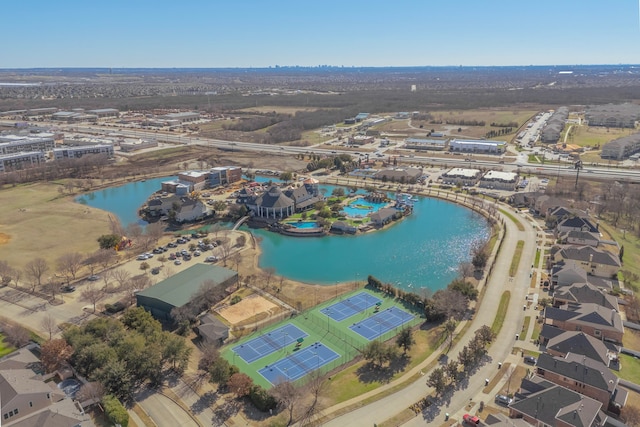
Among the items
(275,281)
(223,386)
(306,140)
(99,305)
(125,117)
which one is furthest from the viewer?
(125,117)

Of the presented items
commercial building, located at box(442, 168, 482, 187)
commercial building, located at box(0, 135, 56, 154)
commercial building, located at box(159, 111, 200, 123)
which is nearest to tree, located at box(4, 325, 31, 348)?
→ commercial building, located at box(442, 168, 482, 187)

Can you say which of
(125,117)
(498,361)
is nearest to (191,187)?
(498,361)

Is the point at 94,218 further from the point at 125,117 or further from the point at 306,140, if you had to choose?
the point at 125,117

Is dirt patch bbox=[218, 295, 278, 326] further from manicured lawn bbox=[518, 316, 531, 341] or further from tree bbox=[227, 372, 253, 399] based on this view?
manicured lawn bbox=[518, 316, 531, 341]

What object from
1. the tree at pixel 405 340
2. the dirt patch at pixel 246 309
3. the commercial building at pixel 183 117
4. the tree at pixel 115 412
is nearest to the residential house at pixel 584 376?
the tree at pixel 405 340

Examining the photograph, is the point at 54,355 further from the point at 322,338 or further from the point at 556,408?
the point at 556,408

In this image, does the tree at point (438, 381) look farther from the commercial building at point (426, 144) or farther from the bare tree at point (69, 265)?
the commercial building at point (426, 144)

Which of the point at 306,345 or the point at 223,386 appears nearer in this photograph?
the point at 223,386
